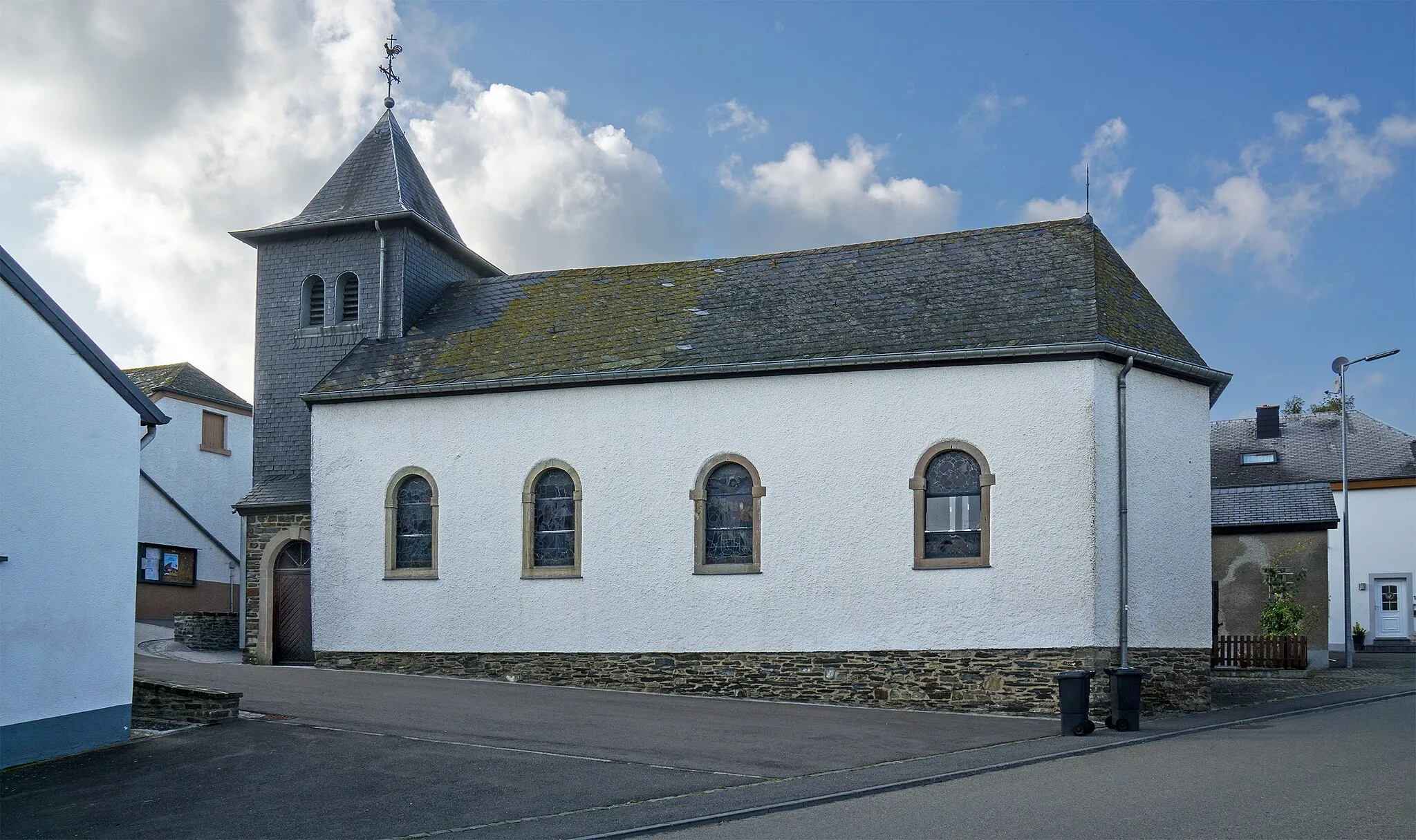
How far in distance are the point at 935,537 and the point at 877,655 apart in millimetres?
1898

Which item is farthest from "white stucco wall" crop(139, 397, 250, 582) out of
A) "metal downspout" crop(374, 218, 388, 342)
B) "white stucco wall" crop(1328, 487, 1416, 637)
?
"white stucco wall" crop(1328, 487, 1416, 637)

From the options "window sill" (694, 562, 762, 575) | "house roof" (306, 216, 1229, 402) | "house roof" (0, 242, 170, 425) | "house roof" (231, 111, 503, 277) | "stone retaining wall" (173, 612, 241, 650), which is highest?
"house roof" (231, 111, 503, 277)

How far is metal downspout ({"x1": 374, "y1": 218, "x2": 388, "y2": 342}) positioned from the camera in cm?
2369

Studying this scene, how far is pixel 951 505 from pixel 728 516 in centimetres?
346

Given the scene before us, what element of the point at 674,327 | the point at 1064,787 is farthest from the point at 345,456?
the point at 1064,787

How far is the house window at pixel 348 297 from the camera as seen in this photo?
24.3 meters

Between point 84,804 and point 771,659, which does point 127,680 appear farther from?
point 771,659

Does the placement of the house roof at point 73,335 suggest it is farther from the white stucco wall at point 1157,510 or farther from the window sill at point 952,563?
the white stucco wall at point 1157,510

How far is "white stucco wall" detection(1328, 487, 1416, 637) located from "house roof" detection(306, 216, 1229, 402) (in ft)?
71.4

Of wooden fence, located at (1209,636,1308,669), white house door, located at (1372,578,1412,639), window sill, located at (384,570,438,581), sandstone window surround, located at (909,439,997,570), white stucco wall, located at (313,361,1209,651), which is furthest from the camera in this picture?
white house door, located at (1372,578,1412,639)

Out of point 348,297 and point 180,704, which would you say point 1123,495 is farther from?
point 348,297

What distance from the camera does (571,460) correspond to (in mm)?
20156

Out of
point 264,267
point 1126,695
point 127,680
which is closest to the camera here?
point 127,680

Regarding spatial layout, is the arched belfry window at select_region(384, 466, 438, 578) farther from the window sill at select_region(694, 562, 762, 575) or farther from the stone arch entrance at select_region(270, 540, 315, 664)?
the window sill at select_region(694, 562, 762, 575)
